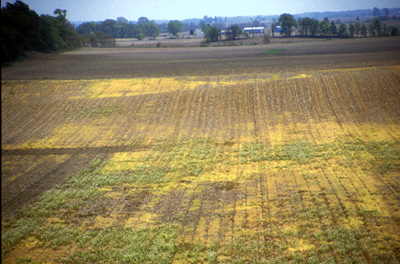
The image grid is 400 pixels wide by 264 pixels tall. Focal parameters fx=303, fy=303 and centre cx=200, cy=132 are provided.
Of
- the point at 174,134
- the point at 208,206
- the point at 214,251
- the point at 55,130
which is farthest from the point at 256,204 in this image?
the point at 55,130

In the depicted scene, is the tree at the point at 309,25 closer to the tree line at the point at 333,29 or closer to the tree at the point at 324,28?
the tree line at the point at 333,29

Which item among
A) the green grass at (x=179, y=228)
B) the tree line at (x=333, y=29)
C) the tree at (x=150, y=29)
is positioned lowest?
the green grass at (x=179, y=228)

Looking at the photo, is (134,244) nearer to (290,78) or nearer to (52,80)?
(290,78)

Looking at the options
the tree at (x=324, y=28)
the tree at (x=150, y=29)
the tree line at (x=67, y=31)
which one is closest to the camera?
the tree line at (x=67, y=31)

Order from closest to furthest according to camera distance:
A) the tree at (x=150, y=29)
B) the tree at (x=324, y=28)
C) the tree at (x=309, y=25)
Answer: the tree at (x=324, y=28) < the tree at (x=309, y=25) < the tree at (x=150, y=29)

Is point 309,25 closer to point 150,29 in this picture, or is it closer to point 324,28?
point 324,28

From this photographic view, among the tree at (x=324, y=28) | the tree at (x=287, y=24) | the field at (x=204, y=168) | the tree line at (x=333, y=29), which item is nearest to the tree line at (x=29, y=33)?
the field at (x=204, y=168)

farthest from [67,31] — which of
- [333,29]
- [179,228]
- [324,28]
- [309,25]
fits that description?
[179,228]

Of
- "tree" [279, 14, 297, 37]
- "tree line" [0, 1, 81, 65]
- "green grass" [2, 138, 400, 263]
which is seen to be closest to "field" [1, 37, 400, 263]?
"green grass" [2, 138, 400, 263]
